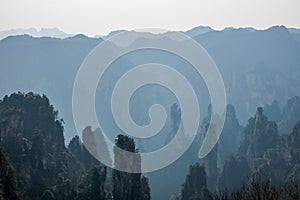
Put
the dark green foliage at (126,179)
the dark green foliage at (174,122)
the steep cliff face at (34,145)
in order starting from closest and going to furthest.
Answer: the steep cliff face at (34,145) < the dark green foliage at (126,179) < the dark green foliage at (174,122)

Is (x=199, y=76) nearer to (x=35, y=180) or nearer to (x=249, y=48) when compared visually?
(x=249, y=48)

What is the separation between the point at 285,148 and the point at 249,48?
95557 mm

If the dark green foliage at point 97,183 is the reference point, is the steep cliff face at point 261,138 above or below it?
above

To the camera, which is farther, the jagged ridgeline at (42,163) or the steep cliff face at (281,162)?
the steep cliff face at (281,162)

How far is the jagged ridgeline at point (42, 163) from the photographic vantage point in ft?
95.2

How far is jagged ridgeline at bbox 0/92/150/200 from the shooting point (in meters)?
29.0

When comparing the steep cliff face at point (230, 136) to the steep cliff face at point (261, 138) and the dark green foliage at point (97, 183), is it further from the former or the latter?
the dark green foliage at point (97, 183)

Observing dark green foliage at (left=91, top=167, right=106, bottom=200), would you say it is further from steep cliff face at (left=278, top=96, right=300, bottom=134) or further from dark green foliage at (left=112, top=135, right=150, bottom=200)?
steep cliff face at (left=278, top=96, right=300, bottom=134)

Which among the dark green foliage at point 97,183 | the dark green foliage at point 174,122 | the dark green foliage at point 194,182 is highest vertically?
the dark green foliage at point 174,122

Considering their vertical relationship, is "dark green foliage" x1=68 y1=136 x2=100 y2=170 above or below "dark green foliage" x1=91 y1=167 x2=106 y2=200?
above

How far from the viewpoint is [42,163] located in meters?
33.5

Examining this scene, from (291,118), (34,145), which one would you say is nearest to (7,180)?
(34,145)

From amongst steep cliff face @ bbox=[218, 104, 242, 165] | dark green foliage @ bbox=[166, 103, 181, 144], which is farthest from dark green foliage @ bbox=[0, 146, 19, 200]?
dark green foliage @ bbox=[166, 103, 181, 144]

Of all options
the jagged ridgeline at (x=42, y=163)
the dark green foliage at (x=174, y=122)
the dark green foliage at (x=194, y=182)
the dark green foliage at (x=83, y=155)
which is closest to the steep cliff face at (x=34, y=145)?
the jagged ridgeline at (x=42, y=163)
